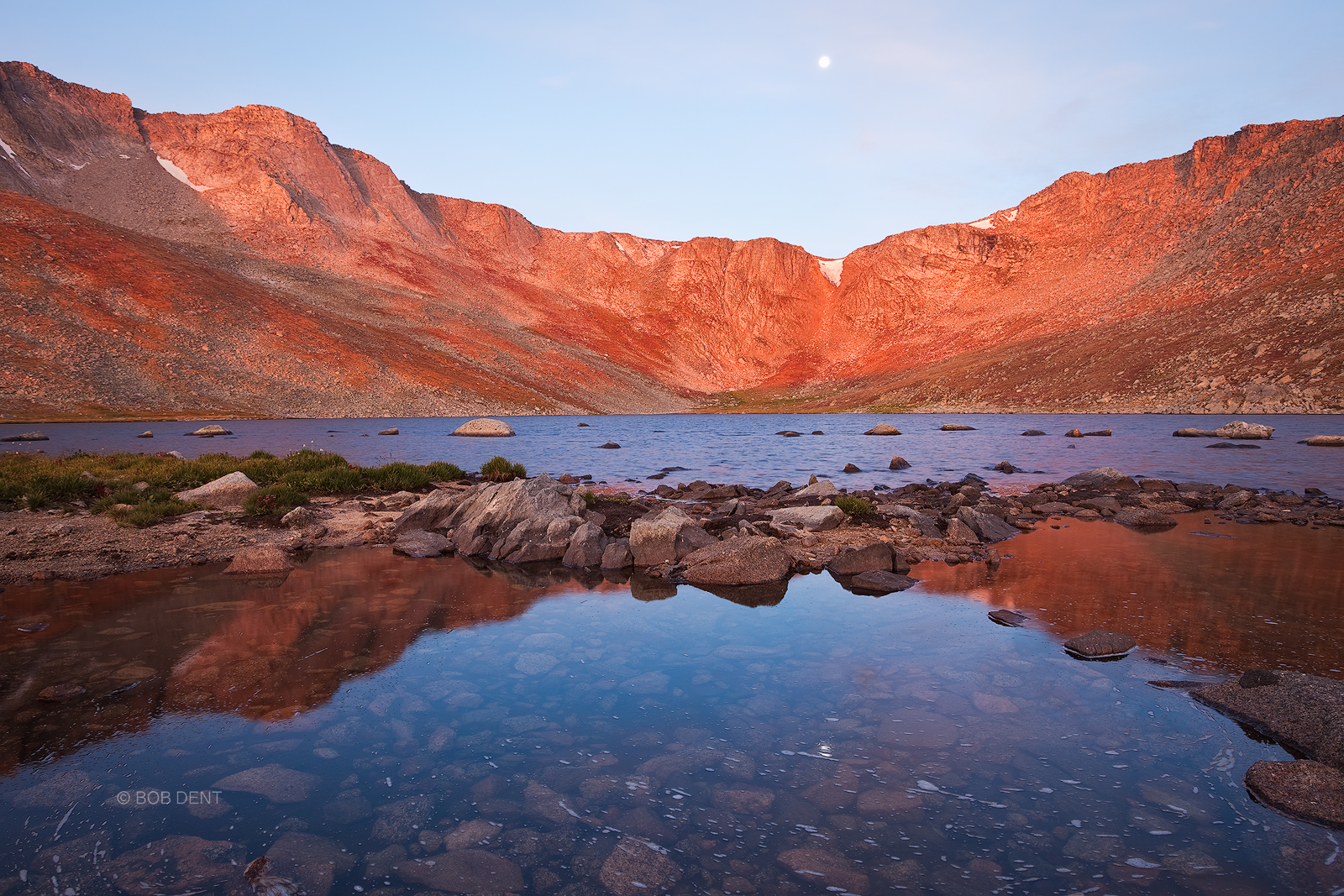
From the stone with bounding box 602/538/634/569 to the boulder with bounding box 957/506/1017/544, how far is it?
877 cm

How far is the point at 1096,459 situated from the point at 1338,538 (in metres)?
21.9

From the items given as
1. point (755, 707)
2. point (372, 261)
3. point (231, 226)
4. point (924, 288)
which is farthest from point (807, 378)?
point (755, 707)

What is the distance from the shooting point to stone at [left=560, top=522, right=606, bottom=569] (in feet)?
46.6

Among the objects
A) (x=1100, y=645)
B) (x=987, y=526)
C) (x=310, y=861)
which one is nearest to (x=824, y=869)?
(x=310, y=861)

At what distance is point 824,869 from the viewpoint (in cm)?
486

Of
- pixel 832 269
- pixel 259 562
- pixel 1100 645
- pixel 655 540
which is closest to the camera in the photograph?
pixel 1100 645

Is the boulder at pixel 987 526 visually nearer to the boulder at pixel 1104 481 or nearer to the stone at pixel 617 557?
the stone at pixel 617 557

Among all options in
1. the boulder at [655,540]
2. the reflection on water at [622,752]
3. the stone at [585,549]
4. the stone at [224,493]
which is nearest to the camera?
the reflection on water at [622,752]

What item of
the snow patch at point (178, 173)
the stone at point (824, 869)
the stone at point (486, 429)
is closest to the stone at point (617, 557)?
the stone at point (824, 869)

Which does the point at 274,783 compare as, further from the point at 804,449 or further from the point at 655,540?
the point at 804,449

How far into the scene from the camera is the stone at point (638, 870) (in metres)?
4.67

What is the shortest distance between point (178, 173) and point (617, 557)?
6466 inches

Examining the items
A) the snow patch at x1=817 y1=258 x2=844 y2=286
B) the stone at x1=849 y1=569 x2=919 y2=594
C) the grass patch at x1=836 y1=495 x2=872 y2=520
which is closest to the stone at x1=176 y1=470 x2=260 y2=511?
the stone at x1=849 y1=569 x2=919 y2=594

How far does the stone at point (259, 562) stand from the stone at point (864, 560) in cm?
1094
